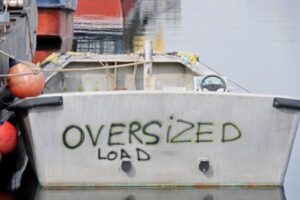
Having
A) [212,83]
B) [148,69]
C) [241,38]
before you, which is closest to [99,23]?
[241,38]

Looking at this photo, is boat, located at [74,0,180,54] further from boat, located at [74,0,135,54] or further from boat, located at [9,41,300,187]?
boat, located at [9,41,300,187]

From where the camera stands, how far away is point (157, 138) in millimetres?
10523

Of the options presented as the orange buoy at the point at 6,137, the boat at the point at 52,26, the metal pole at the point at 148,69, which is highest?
the metal pole at the point at 148,69

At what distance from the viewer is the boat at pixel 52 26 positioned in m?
24.5

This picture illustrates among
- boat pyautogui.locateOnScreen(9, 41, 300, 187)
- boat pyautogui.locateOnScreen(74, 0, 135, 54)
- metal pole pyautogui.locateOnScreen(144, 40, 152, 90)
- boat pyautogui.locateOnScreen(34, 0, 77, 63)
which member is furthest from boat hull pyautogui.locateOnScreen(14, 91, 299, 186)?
boat pyautogui.locateOnScreen(74, 0, 135, 54)

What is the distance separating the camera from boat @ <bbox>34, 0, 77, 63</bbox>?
24.5 meters

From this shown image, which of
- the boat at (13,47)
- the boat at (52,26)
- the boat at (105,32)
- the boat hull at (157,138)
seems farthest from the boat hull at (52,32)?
the boat hull at (157,138)

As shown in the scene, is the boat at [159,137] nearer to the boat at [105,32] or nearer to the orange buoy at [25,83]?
the orange buoy at [25,83]

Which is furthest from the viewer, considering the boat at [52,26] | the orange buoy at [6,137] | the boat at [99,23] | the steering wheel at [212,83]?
the boat at [99,23]

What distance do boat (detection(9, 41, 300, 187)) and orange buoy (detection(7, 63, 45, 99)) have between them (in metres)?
0.14

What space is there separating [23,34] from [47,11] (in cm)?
934

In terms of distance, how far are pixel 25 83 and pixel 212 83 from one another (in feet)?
8.19

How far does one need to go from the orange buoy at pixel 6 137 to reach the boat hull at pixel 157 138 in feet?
0.74

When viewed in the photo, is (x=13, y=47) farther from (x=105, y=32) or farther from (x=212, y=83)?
(x=105, y=32)
